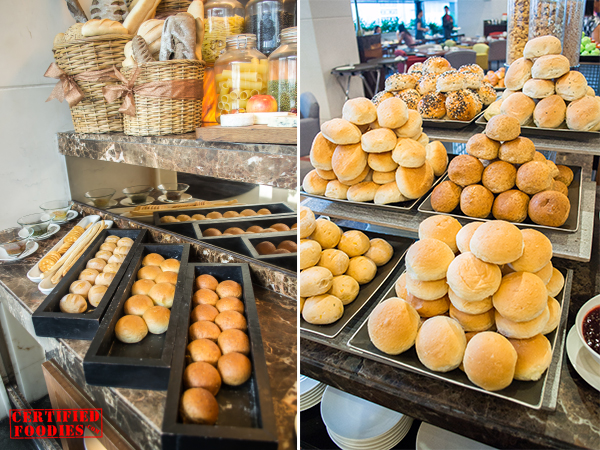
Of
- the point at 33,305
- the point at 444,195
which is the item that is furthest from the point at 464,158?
the point at 33,305

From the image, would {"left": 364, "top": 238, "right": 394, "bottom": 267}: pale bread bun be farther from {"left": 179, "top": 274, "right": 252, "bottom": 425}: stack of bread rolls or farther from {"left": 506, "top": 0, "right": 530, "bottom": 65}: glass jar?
{"left": 506, "top": 0, "right": 530, "bottom": 65}: glass jar

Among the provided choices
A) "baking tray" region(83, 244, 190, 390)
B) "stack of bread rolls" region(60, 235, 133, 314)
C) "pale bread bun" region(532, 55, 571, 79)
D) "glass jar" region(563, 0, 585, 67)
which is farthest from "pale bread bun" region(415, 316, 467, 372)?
"glass jar" region(563, 0, 585, 67)

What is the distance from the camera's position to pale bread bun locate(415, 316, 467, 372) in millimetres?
820

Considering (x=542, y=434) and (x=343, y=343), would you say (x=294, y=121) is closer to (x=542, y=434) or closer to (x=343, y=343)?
(x=343, y=343)

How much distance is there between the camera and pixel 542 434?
2.35 ft

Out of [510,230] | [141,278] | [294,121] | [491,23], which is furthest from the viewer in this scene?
[491,23]

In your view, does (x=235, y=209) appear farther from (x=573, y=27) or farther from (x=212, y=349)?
(x=573, y=27)

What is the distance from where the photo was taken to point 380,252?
1.22 m

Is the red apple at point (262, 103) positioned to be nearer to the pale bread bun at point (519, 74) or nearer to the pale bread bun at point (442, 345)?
the pale bread bun at point (442, 345)

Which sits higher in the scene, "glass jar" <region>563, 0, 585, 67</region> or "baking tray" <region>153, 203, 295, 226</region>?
"glass jar" <region>563, 0, 585, 67</region>

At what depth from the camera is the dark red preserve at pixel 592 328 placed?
0.85 meters

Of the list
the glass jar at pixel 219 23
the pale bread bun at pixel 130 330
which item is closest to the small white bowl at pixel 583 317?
the pale bread bun at pixel 130 330

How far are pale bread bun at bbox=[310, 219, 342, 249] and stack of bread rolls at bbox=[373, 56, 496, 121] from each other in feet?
2.03

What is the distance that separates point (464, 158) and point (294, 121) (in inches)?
19.8
